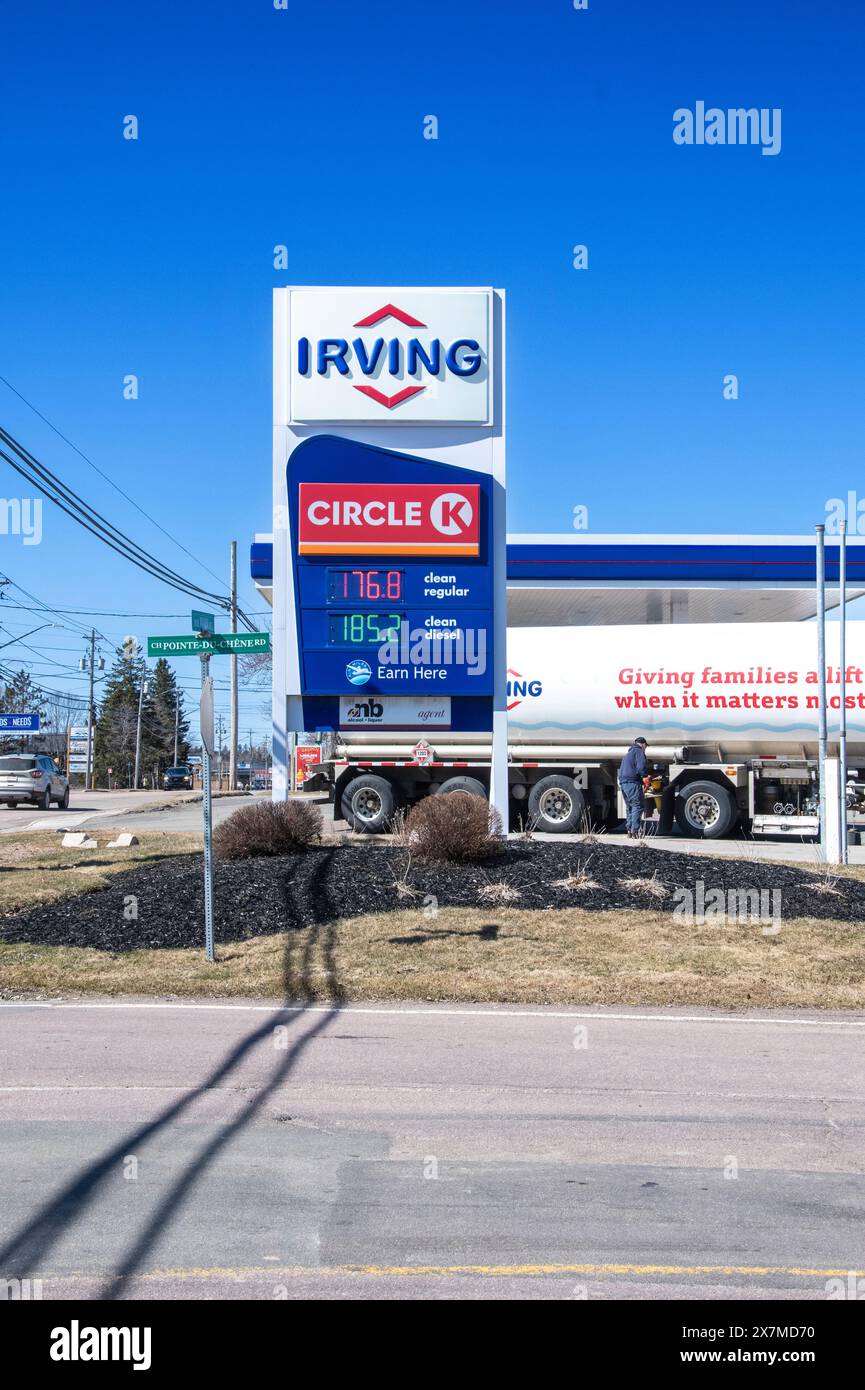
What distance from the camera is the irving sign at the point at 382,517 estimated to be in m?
18.1

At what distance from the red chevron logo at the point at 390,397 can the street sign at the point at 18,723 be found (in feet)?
99.0

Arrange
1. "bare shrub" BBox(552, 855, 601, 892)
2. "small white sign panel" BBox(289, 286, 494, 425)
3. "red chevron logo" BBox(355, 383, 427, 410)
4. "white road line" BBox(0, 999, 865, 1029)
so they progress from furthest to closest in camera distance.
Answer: "red chevron logo" BBox(355, 383, 427, 410) < "small white sign panel" BBox(289, 286, 494, 425) < "bare shrub" BBox(552, 855, 601, 892) < "white road line" BBox(0, 999, 865, 1029)

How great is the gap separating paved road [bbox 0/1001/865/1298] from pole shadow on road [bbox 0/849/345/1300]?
0.06 ft

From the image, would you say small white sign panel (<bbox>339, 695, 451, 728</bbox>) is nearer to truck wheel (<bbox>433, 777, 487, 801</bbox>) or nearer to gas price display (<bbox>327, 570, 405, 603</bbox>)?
gas price display (<bbox>327, 570, 405, 603</bbox>)

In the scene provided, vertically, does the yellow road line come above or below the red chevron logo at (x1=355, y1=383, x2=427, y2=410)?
below

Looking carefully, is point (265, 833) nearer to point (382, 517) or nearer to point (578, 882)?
point (578, 882)

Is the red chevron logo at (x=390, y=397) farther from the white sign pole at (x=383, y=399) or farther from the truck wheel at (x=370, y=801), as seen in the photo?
the truck wheel at (x=370, y=801)

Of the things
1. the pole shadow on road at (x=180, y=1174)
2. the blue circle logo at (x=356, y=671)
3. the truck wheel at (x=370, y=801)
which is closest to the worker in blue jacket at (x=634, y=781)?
the truck wheel at (x=370, y=801)

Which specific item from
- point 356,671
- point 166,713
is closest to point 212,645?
point 356,671

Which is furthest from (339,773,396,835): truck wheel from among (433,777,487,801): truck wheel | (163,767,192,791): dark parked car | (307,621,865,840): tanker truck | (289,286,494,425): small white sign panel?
(163,767,192,791): dark parked car

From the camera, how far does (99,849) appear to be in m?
20.2

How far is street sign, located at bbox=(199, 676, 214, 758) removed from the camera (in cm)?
1004
